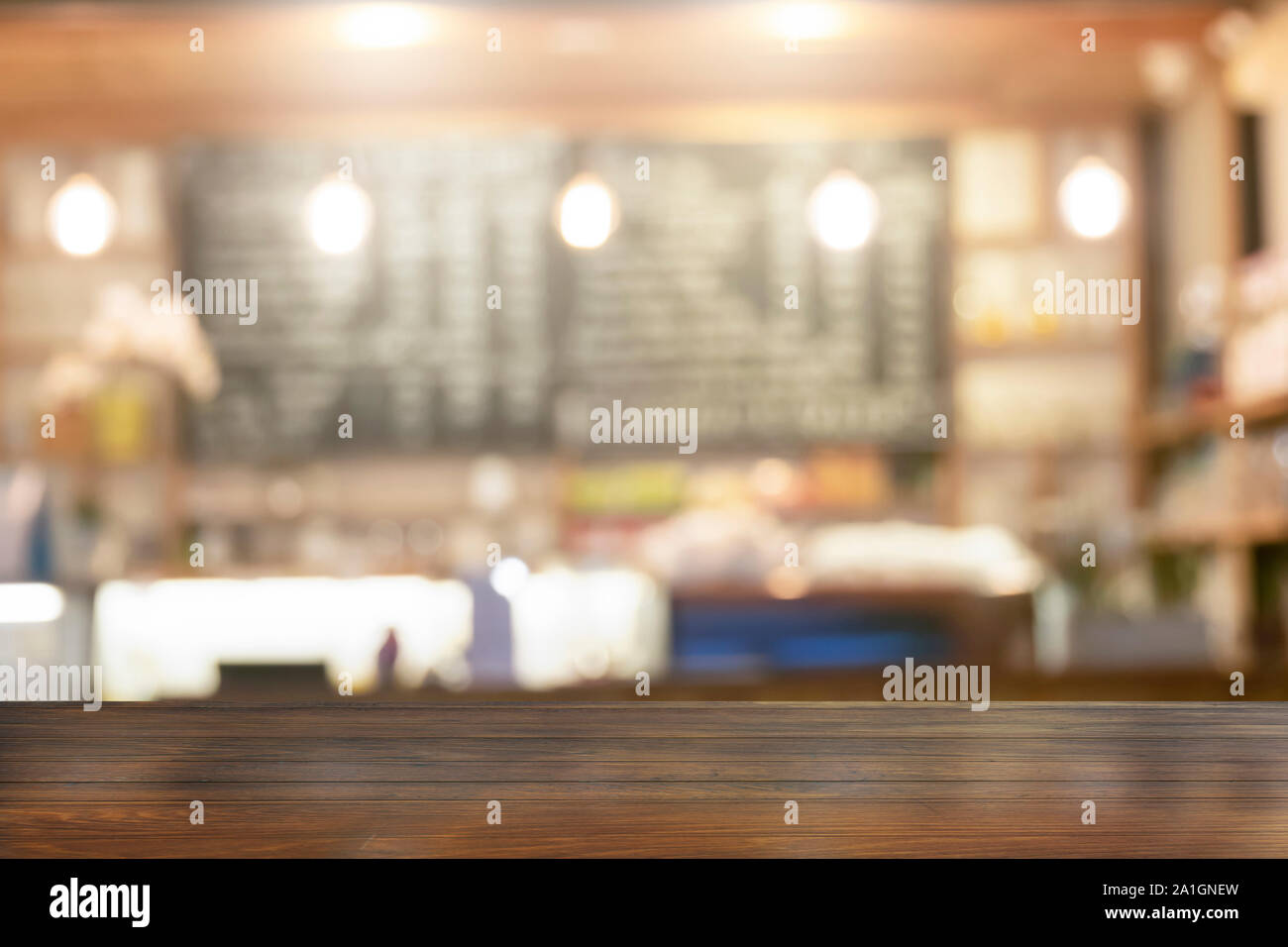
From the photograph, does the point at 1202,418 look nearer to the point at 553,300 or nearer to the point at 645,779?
the point at 553,300

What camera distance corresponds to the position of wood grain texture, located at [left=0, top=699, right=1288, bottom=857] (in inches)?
28.2

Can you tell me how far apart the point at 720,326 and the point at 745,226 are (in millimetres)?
388

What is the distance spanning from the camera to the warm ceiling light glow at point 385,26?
12.9 feet

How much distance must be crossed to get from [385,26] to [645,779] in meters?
3.78

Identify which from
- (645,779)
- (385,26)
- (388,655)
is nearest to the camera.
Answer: (645,779)

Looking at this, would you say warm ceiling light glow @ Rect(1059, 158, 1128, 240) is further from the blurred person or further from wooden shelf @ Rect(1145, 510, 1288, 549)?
the blurred person

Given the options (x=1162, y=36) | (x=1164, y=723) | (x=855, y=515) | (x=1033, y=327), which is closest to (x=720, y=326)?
(x=855, y=515)

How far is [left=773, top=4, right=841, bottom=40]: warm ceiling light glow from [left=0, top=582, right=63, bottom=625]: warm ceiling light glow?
2897mm

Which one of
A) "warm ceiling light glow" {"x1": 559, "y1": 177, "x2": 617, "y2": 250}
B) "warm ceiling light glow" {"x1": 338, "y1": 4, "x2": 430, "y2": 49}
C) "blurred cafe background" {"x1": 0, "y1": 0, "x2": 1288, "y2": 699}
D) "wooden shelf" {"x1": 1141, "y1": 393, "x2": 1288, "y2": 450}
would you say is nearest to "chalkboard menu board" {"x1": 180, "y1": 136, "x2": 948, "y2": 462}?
"blurred cafe background" {"x1": 0, "y1": 0, "x2": 1288, "y2": 699}

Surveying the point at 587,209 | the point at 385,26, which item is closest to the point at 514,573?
the point at 587,209

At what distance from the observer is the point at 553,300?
14.7 feet

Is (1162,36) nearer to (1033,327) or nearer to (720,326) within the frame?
(1033,327)

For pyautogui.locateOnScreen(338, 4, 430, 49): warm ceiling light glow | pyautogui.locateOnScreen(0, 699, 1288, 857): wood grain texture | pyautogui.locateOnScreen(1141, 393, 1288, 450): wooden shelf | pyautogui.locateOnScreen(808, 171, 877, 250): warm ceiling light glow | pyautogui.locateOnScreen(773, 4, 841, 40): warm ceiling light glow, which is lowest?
pyautogui.locateOnScreen(0, 699, 1288, 857): wood grain texture

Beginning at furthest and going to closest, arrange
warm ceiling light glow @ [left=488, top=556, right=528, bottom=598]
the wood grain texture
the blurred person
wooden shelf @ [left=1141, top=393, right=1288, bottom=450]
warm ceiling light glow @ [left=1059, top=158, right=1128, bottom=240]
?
warm ceiling light glow @ [left=1059, top=158, right=1128, bottom=240] < wooden shelf @ [left=1141, top=393, right=1288, bottom=450] < warm ceiling light glow @ [left=488, top=556, right=528, bottom=598] < the blurred person < the wood grain texture
